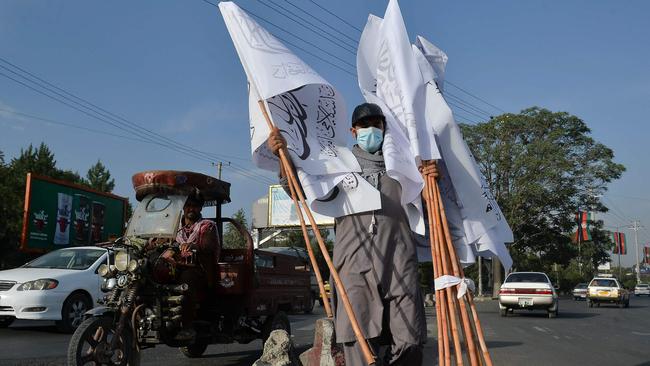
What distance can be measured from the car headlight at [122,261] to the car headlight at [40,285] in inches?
218

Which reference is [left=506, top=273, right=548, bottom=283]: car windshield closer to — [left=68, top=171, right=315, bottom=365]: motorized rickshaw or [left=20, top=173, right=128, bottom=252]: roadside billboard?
[left=68, top=171, right=315, bottom=365]: motorized rickshaw

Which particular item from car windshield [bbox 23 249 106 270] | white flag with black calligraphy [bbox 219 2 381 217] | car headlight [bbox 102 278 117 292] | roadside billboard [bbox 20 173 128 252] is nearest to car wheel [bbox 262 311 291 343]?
car headlight [bbox 102 278 117 292]

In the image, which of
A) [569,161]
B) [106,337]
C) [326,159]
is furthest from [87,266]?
[569,161]

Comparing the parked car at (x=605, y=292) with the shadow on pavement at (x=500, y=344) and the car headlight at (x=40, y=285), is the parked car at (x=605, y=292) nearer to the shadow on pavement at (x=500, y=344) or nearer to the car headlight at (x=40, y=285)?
the shadow on pavement at (x=500, y=344)

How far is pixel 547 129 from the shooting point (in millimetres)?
33000

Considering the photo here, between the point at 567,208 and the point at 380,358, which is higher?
the point at 567,208

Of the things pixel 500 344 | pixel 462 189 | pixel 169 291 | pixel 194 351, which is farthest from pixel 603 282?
pixel 462 189

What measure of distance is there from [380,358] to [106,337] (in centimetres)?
309

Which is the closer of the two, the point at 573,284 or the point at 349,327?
the point at 349,327

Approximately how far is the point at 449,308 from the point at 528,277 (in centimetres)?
1684

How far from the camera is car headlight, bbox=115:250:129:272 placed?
17.4 feet

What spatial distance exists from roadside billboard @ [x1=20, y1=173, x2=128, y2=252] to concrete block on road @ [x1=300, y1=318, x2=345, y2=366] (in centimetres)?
1271

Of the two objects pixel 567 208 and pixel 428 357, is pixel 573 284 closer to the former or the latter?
pixel 567 208

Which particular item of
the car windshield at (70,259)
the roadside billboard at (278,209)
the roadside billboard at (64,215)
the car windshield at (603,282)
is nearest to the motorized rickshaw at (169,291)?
the car windshield at (70,259)
